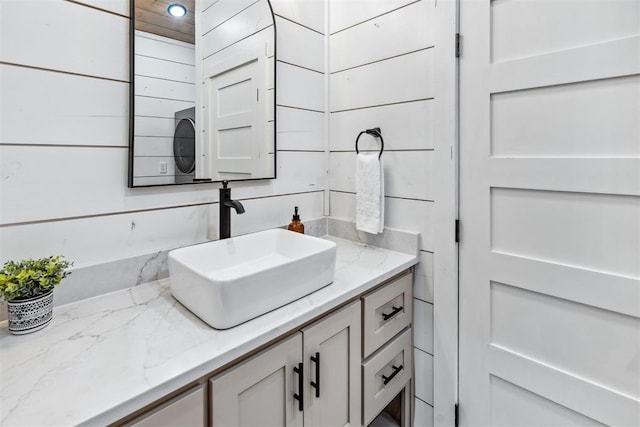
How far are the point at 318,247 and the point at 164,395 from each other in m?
0.66

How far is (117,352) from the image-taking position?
732 millimetres

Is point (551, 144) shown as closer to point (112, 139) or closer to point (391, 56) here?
point (391, 56)

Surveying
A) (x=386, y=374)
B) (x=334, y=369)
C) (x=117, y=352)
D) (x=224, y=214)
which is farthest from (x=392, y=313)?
(x=117, y=352)

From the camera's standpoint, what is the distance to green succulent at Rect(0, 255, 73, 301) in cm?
77

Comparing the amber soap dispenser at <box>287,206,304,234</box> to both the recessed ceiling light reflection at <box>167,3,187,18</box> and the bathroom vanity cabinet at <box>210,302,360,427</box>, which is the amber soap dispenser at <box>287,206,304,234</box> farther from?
the recessed ceiling light reflection at <box>167,3,187,18</box>

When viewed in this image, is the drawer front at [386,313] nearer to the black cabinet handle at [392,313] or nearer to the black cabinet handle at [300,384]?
the black cabinet handle at [392,313]

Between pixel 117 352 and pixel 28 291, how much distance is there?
0.29 metres

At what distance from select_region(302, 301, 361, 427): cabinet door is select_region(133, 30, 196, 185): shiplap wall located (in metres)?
0.74

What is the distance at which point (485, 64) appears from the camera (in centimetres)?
116

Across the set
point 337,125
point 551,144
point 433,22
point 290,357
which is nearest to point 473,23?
point 433,22

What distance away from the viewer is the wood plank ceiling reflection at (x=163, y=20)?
107 centimetres

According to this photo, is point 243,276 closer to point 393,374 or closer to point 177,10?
point 393,374

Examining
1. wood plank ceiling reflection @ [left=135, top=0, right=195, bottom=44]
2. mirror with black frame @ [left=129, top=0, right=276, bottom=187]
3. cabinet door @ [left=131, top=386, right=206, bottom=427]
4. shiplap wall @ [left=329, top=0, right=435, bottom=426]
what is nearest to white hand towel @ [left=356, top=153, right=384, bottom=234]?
shiplap wall @ [left=329, top=0, right=435, bottom=426]

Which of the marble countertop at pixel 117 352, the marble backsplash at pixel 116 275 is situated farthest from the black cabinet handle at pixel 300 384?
the marble backsplash at pixel 116 275
